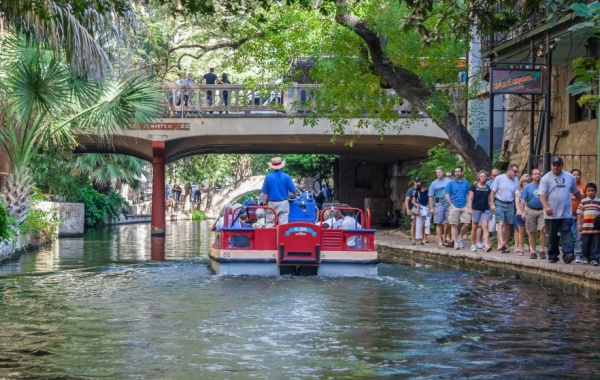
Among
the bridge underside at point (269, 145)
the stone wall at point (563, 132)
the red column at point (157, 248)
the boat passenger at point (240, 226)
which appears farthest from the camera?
the bridge underside at point (269, 145)

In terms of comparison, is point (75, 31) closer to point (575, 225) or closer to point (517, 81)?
point (517, 81)

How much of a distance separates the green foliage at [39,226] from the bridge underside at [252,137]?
380 centimetres

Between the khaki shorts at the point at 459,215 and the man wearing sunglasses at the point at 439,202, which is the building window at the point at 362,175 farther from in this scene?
the khaki shorts at the point at 459,215

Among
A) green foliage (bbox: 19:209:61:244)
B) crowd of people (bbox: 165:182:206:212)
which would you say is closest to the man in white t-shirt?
green foliage (bbox: 19:209:61:244)

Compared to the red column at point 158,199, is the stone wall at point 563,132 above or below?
above

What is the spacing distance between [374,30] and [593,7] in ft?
52.4

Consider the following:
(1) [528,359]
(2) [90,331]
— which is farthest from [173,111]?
(1) [528,359]

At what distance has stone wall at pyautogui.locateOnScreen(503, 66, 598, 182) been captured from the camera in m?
22.6

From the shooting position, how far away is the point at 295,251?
1686cm

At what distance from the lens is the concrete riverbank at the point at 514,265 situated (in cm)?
1483

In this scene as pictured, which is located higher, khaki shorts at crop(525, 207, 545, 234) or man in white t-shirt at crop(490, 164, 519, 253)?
man in white t-shirt at crop(490, 164, 519, 253)

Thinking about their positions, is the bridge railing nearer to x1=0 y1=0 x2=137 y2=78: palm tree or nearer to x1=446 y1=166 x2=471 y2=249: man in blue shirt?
x1=446 y1=166 x2=471 y2=249: man in blue shirt

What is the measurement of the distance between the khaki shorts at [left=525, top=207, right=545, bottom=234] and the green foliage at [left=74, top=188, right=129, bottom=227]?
25.6 metres

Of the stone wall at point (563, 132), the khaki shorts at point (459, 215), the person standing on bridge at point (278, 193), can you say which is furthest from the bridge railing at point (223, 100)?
the person standing on bridge at point (278, 193)
